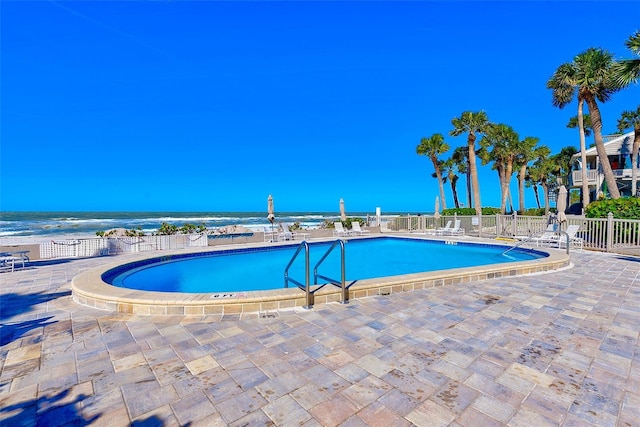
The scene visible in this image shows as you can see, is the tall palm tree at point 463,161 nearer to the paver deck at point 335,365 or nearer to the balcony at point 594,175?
the balcony at point 594,175

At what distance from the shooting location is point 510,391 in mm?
2023

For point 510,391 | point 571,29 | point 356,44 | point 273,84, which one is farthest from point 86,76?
point 571,29

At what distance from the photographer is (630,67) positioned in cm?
942

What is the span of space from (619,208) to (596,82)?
289 inches

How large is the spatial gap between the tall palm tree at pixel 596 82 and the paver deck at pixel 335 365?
12488mm

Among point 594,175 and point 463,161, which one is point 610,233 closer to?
point 594,175

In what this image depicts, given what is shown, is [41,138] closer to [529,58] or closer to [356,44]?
[356,44]

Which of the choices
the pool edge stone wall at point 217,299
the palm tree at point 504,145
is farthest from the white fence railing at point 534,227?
the palm tree at point 504,145

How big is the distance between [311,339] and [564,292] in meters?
4.23

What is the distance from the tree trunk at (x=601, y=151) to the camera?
12.6 m

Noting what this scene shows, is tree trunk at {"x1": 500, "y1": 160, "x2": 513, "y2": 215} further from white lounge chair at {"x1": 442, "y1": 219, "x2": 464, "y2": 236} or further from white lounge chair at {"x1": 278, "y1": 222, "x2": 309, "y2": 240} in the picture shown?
white lounge chair at {"x1": 278, "y1": 222, "x2": 309, "y2": 240}

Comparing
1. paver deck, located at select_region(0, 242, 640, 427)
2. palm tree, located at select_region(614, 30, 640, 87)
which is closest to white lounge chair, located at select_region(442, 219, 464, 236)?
palm tree, located at select_region(614, 30, 640, 87)

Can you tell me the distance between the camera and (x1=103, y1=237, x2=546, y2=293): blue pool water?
6.59 meters

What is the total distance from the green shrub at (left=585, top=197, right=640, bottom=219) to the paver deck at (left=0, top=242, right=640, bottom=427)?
24.2ft
